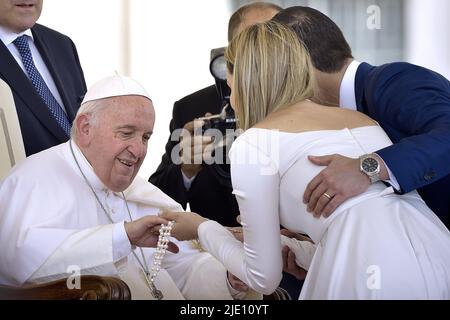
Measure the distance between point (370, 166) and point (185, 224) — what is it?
0.65 m

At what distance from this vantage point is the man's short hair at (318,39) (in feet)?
8.97

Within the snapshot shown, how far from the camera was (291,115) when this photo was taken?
7.55 ft

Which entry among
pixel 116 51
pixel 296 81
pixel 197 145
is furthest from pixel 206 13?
pixel 296 81

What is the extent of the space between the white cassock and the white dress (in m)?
0.55

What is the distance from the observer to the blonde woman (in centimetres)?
211

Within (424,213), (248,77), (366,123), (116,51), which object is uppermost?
(248,77)

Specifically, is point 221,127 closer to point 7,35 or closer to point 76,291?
point 7,35

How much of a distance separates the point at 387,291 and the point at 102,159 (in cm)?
115

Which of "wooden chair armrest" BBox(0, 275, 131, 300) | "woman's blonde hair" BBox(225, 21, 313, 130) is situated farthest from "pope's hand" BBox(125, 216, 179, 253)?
"woman's blonde hair" BBox(225, 21, 313, 130)

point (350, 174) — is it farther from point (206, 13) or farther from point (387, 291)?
point (206, 13)

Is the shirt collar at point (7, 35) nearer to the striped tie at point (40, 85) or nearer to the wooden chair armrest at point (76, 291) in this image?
the striped tie at point (40, 85)

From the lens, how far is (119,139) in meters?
2.77

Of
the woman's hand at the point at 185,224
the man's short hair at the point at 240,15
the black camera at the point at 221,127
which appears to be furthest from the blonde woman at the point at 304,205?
the man's short hair at the point at 240,15

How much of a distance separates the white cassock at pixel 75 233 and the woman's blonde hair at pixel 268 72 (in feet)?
2.13
